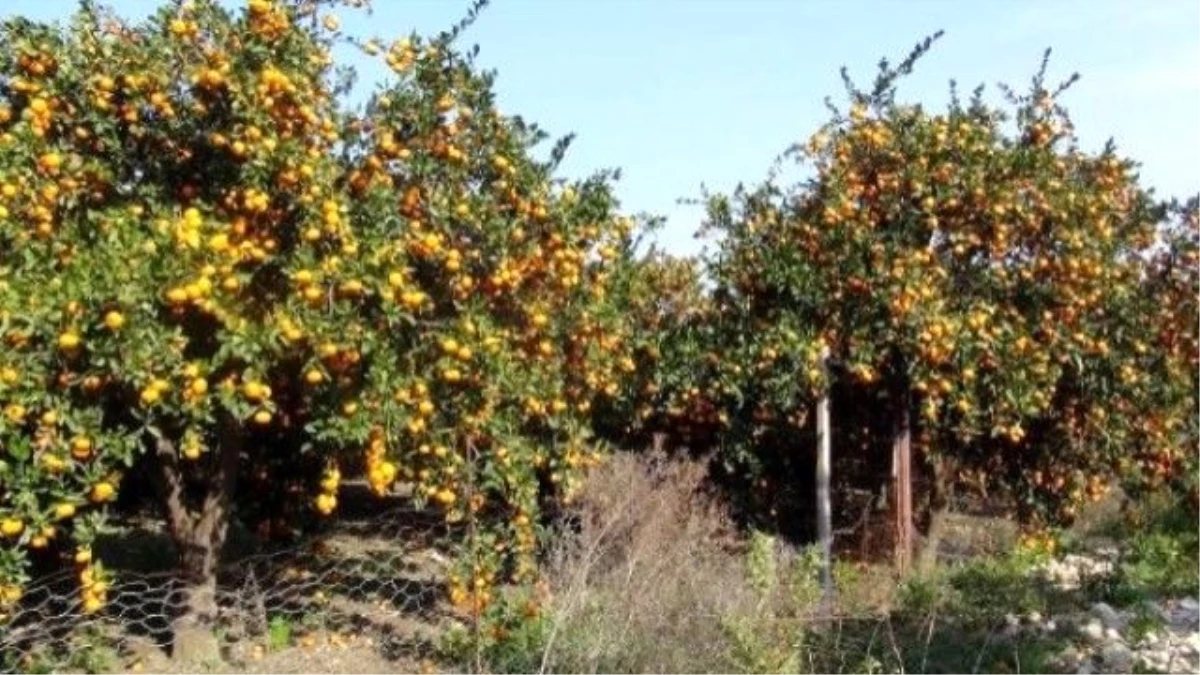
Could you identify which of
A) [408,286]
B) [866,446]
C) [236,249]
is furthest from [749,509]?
[236,249]

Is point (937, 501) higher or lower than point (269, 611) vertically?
higher

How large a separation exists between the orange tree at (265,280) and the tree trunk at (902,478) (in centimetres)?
266

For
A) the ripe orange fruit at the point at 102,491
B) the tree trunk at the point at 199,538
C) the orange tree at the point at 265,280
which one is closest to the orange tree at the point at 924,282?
the orange tree at the point at 265,280

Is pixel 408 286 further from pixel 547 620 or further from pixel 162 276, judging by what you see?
pixel 547 620

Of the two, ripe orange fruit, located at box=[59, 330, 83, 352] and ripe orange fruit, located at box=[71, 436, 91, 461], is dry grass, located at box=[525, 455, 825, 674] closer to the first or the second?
ripe orange fruit, located at box=[71, 436, 91, 461]

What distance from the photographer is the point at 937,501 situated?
30.0 ft

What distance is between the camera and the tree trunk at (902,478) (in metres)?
8.45

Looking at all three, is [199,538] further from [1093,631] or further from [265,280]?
[1093,631]

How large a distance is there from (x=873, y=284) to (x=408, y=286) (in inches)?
145

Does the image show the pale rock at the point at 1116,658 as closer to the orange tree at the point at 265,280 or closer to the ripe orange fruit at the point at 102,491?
the orange tree at the point at 265,280

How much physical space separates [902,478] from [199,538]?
14.9 feet

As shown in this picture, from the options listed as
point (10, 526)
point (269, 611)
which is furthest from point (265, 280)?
point (269, 611)

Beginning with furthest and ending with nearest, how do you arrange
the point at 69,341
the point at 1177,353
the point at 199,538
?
the point at 1177,353
the point at 199,538
the point at 69,341

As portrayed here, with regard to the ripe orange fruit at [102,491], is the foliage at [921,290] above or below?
above
